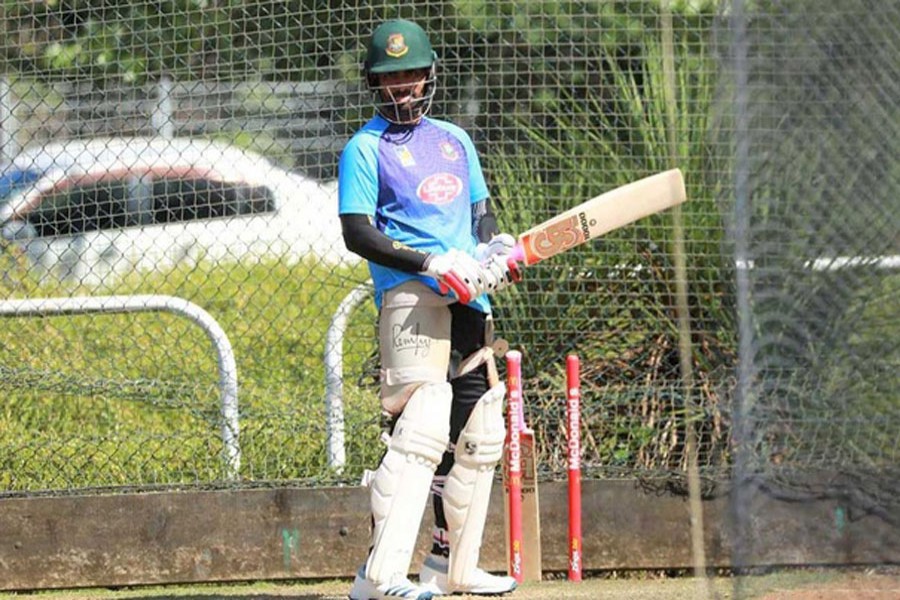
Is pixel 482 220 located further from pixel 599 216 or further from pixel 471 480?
pixel 471 480

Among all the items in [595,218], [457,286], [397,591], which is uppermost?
[595,218]

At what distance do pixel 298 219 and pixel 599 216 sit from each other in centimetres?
223

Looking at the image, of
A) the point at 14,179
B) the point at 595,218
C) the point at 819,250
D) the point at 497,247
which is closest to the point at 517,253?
the point at 497,247

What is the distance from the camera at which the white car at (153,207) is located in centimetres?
738

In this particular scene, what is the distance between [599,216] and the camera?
578 cm

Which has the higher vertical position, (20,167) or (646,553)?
(20,167)

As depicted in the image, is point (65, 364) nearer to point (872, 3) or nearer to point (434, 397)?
point (434, 397)

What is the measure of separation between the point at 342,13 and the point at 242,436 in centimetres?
199

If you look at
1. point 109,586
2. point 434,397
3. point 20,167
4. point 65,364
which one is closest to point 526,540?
point 434,397

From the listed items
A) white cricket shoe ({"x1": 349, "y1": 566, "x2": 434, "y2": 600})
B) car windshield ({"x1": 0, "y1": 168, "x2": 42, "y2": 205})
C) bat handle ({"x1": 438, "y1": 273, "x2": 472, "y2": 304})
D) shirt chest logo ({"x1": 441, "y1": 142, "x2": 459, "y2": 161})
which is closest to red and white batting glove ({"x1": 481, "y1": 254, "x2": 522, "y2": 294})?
bat handle ({"x1": 438, "y1": 273, "x2": 472, "y2": 304})

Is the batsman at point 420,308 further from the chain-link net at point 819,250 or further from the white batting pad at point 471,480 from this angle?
the chain-link net at point 819,250

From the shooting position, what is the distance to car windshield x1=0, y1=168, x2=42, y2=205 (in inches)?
289

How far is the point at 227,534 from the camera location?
700 cm

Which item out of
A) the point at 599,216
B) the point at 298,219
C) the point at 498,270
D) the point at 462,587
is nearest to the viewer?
the point at 498,270
